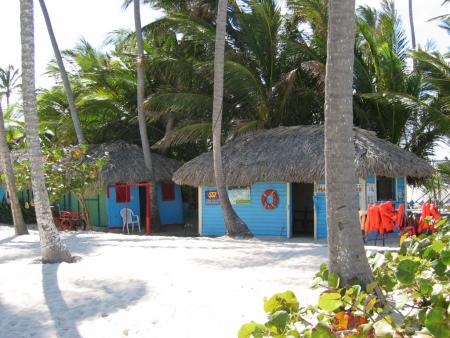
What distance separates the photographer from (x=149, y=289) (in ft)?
21.3

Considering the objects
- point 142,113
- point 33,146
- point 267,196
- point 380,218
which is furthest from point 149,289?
point 142,113

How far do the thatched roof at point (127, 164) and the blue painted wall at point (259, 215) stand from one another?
3477mm

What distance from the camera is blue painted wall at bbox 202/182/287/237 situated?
13.4m

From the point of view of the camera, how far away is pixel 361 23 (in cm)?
1559

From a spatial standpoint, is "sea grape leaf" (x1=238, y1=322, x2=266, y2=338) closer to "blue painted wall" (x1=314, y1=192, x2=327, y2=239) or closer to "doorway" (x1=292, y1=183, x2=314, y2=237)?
"blue painted wall" (x1=314, y1=192, x2=327, y2=239)

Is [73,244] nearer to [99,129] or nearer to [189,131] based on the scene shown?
[189,131]

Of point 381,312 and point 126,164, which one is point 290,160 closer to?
point 126,164

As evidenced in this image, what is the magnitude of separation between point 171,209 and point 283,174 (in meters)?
6.96

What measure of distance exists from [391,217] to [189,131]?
6.60 metres

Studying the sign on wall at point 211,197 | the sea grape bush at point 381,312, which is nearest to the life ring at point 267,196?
the sign on wall at point 211,197

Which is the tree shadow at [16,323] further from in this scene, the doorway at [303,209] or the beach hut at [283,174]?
the doorway at [303,209]

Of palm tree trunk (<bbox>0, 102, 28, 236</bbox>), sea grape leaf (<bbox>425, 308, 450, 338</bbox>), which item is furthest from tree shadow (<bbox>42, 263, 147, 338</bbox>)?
palm tree trunk (<bbox>0, 102, 28, 236</bbox>)

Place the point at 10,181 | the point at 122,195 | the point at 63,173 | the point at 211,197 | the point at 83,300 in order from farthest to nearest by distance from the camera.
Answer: the point at 122,195, the point at 63,173, the point at 211,197, the point at 10,181, the point at 83,300

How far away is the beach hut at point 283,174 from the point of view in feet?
41.2
